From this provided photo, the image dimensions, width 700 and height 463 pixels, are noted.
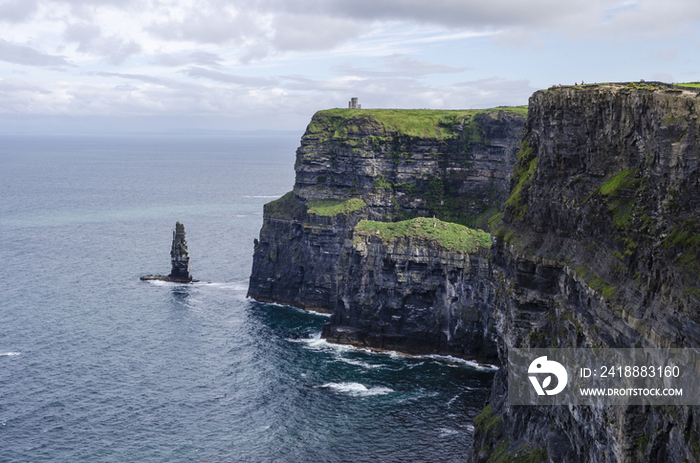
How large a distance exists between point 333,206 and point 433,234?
32.6 m

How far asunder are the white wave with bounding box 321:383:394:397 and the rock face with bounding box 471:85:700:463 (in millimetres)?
29988

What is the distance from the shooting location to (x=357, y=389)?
9894cm

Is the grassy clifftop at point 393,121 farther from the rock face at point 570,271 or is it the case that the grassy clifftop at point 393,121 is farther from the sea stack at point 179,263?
the sea stack at point 179,263

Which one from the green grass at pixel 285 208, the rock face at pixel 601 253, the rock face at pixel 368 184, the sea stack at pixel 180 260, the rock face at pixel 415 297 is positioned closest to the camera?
the rock face at pixel 601 253

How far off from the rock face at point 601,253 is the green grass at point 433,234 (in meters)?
48.2

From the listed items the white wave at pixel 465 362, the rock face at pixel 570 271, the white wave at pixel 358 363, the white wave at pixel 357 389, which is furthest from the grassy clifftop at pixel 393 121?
the white wave at pixel 357 389

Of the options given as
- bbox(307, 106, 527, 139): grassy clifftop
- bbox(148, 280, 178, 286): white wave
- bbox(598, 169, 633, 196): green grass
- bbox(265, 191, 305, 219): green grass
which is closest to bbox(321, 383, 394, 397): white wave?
bbox(598, 169, 633, 196): green grass

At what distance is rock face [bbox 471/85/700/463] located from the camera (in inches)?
1503

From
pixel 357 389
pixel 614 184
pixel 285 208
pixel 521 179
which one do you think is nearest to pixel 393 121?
pixel 285 208

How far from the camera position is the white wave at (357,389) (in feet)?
320

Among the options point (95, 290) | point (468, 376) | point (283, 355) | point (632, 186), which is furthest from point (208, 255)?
point (632, 186)

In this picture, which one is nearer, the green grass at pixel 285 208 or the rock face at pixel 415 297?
the rock face at pixel 415 297

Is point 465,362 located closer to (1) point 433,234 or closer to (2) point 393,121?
(1) point 433,234

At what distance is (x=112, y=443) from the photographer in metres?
81.2
